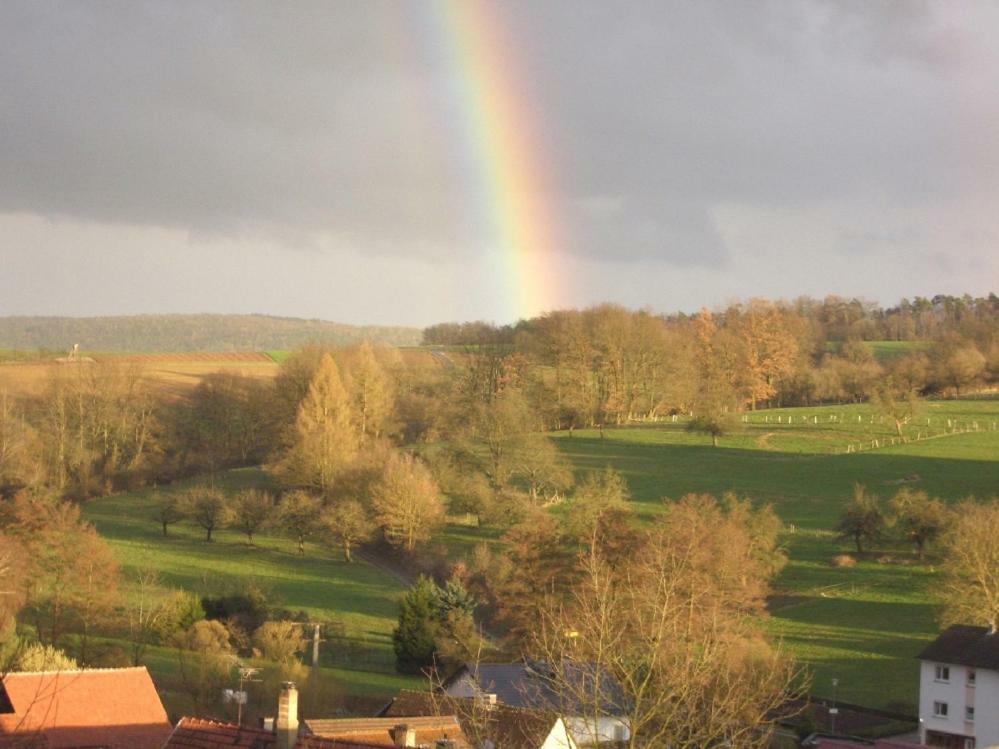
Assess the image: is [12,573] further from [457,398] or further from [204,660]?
[457,398]

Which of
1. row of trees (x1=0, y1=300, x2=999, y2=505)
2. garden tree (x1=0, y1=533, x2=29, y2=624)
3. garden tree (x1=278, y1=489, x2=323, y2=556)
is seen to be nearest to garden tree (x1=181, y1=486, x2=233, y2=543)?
garden tree (x1=278, y1=489, x2=323, y2=556)

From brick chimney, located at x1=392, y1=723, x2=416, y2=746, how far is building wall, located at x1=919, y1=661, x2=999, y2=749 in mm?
18639

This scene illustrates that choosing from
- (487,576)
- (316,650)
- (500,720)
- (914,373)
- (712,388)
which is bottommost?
(316,650)

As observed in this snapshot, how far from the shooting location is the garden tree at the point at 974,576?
1341 inches

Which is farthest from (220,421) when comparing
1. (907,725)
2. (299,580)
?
(907,725)

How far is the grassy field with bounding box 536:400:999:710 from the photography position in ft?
115

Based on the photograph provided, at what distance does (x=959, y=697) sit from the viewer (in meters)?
30.7

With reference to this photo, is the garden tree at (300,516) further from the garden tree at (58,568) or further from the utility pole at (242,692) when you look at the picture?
the utility pole at (242,692)

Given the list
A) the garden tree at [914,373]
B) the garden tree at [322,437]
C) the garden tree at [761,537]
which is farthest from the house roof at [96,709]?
the garden tree at [914,373]

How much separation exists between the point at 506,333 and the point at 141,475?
1319 inches

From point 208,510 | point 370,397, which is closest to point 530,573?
point 208,510

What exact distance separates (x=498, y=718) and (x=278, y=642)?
13.9 m

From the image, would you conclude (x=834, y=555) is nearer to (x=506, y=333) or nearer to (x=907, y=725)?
(x=907, y=725)

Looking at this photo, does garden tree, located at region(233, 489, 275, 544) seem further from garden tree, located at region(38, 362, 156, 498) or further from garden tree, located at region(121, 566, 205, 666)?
garden tree, located at region(121, 566, 205, 666)
